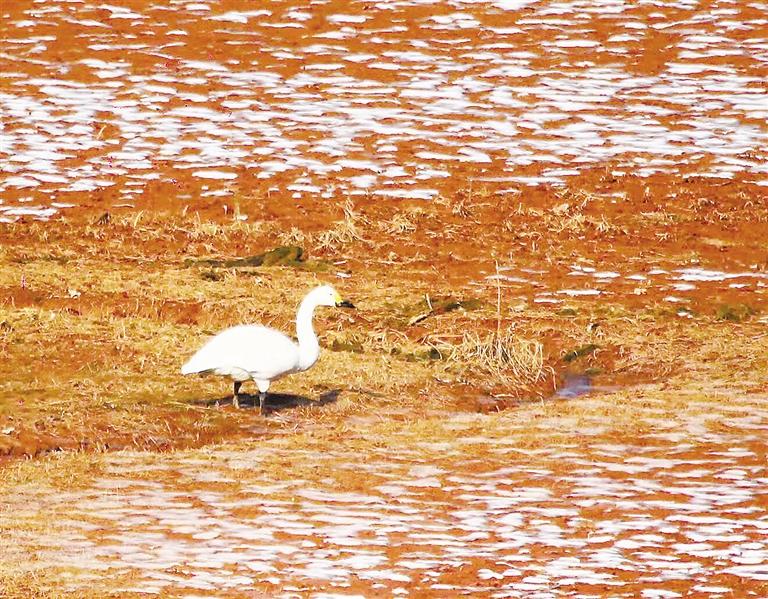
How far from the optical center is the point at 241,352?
15289 mm

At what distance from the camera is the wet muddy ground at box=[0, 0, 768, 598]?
39.3 ft

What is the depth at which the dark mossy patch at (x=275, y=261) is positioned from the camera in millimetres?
21219

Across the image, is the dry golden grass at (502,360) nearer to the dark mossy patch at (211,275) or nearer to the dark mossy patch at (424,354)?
the dark mossy patch at (424,354)

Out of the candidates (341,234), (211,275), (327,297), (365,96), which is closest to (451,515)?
(327,297)

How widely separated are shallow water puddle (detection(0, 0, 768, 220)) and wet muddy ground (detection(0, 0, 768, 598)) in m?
0.06

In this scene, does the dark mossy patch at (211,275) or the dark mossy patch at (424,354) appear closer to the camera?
the dark mossy patch at (424,354)

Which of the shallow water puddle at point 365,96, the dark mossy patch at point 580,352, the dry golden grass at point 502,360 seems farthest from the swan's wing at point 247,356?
the shallow water puddle at point 365,96

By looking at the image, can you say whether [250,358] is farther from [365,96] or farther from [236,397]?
[365,96]

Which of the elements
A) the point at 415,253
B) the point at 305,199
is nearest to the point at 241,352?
the point at 415,253

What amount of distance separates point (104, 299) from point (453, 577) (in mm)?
8922

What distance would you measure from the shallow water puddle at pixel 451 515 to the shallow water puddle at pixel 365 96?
1000 centimetres

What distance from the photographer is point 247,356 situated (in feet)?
50.0

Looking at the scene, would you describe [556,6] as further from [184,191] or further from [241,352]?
[241,352]

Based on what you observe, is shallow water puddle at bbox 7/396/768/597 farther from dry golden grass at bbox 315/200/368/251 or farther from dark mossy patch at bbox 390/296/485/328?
dry golden grass at bbox 315/200/368/251
